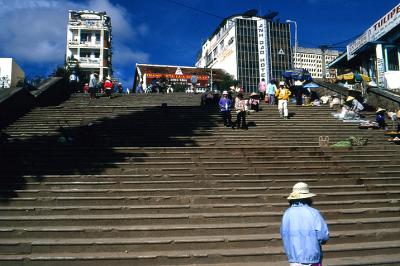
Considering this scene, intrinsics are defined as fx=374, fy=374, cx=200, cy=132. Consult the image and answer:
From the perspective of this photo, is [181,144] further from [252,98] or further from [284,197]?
[252,98]

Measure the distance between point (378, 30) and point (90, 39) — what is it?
45.5 metres

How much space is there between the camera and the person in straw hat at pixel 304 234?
3.67 meters

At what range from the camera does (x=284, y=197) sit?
26.0 ft

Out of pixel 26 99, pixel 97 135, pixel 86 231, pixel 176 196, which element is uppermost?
pixel 26 99

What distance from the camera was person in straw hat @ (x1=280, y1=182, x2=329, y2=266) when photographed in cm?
367

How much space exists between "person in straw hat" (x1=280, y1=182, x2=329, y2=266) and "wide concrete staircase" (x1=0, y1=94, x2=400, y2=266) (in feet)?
7.57

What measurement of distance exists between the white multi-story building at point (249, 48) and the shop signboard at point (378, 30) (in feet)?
161

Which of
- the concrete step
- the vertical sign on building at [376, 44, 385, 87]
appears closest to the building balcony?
the vertical sign on building at [376, 44, 385, 87]

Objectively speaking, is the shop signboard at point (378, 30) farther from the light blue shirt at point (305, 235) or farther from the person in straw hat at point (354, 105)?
the light blue shirt at point (305, 235)

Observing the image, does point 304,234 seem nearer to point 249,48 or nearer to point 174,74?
point 174,74

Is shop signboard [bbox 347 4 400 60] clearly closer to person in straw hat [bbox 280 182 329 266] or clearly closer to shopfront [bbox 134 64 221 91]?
person in straw hat [bbox 280 182 329 266]

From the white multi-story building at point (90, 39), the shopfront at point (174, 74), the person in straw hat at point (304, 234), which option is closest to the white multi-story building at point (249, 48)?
the shopfront at point (174, 74)

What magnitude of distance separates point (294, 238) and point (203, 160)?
6180mm

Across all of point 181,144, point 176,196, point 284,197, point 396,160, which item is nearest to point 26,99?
point 181,144
